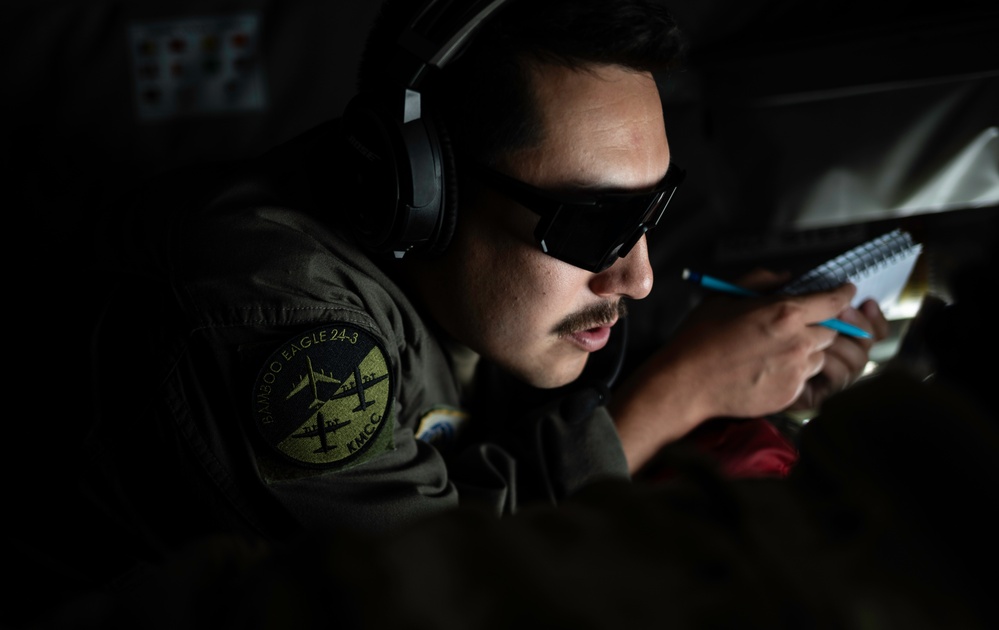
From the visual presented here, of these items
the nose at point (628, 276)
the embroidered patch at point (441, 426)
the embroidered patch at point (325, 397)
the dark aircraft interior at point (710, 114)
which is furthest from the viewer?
the dark aircraft interior at point (710, 114)

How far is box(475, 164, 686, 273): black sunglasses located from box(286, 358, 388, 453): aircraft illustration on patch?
0.90 ft

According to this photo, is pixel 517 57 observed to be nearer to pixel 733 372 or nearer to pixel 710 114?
pixel 733 372

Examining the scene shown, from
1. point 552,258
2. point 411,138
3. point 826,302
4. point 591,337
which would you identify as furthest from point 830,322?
point 411,138

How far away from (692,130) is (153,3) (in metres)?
1.10

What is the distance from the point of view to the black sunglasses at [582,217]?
0.91 meters

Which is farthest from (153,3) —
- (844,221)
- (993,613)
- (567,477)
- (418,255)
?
(993,613)

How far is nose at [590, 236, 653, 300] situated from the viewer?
1.03 meters

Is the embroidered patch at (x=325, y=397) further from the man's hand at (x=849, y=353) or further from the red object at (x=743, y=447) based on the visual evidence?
the man's hand at (x=849, y=353)

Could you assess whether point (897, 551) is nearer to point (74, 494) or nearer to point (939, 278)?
point (74, 494)

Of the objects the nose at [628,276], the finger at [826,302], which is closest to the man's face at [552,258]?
the nose at [628,276]

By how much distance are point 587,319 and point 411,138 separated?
367 mm

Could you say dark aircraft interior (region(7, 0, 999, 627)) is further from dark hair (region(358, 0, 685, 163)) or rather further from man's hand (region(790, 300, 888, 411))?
dark hair (region(358, 0, 685, 163))

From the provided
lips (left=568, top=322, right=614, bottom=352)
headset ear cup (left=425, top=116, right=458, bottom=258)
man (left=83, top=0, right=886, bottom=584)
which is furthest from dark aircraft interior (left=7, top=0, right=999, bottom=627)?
headset ear cup (left=425, top=116, right=458, bottom=258)

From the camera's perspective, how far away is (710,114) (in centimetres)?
161
